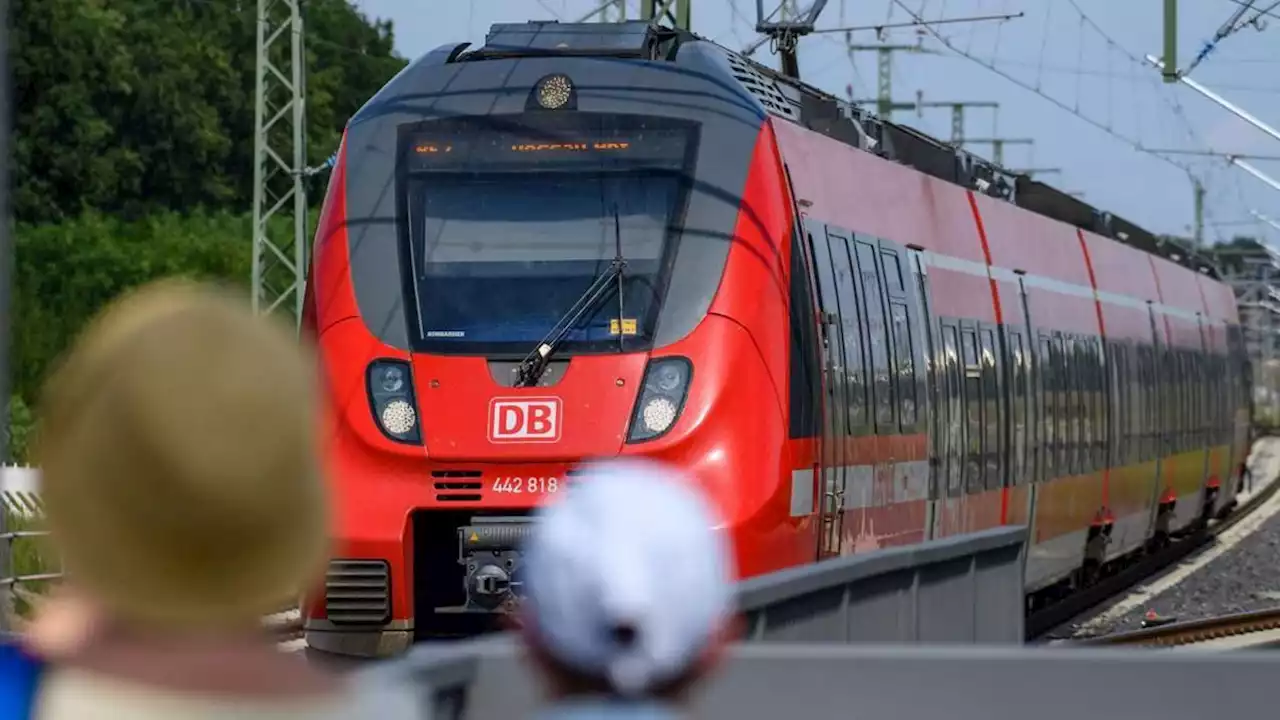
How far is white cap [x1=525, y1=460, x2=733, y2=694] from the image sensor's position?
209 cm

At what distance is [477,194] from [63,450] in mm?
9688

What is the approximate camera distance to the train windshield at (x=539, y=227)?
11359 millimetres

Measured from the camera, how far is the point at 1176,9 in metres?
29.0

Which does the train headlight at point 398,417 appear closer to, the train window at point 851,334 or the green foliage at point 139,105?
the train window at point 851,334

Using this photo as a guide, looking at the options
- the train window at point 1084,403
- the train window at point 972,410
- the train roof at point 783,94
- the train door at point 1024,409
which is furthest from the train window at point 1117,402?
the train window at point 972,410

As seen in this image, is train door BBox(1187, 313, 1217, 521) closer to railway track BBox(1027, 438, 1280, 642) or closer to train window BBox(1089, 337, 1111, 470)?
railway track BBox(1027, 438, 1280, 642)

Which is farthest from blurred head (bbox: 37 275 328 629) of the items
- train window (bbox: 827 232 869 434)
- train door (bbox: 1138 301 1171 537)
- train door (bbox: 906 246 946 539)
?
train door (bbox: 1138 301 1171 537)

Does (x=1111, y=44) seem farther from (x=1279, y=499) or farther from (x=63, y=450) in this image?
(x=63, y=450)

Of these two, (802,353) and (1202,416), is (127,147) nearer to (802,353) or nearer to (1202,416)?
(1202,416)

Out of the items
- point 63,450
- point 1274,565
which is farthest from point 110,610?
point 1274,565

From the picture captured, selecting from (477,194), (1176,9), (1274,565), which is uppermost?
(1176,9)

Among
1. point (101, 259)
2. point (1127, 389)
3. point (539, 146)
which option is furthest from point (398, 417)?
point (101, 259)

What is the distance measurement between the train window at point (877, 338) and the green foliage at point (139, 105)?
141 ft

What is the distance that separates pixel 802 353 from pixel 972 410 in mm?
4541
